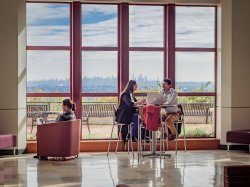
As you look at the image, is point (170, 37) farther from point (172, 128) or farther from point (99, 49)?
point (172, 128)

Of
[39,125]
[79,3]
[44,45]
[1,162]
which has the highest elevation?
[79,3]

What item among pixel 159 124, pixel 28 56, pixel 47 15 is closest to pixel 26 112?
pixel 28 56

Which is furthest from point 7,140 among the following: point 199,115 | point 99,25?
point 199,115

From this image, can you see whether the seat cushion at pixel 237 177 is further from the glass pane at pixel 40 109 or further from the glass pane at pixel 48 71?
the glass pane at pixel 48 71

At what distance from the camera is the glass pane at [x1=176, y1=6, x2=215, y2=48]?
38.4ft

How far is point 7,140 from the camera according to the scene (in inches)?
401

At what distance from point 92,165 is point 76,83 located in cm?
278

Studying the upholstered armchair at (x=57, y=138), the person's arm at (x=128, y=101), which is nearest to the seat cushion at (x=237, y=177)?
the upholstered armchair at (x=57, y=138)

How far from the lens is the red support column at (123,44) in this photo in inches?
450

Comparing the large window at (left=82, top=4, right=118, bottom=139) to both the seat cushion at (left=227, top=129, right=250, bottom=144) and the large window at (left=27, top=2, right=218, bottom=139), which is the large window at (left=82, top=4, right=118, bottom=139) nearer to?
the large window at (left=27, top=2, right=218, bottom=139)

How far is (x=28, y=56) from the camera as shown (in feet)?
36.7

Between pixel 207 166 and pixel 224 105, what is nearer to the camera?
pixel 207 166

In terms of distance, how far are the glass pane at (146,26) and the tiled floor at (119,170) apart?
265 cm

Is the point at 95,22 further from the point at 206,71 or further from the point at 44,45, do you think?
the point at 206,71
